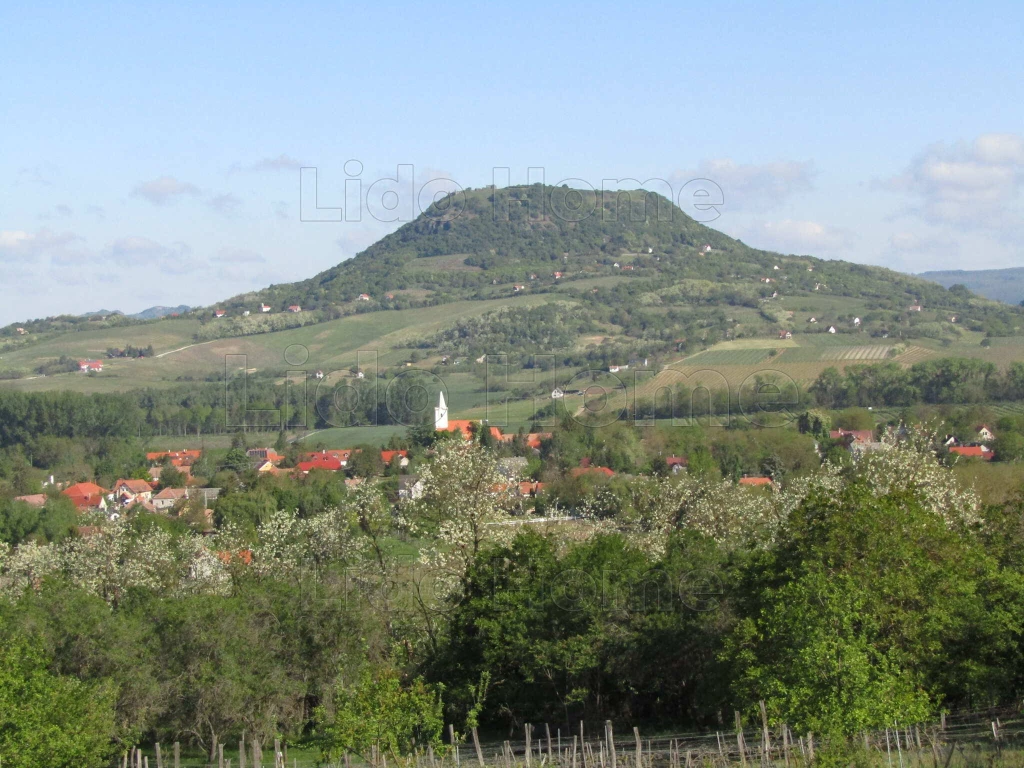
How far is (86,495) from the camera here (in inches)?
3664

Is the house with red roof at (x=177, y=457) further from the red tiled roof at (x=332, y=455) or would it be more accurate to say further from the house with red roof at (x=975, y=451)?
the house with red roof at (x=975, y=451)

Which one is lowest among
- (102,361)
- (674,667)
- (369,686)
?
(674,667)

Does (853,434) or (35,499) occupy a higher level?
(853,434)

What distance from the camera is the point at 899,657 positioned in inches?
869

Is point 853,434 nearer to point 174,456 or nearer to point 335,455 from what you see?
point 335,455

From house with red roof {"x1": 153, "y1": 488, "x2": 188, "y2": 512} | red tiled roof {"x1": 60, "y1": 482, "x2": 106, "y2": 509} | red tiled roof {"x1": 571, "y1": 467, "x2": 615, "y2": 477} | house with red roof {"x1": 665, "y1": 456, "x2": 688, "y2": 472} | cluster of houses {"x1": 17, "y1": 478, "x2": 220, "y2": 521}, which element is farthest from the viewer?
house with red roof {"x1": 153, "y1": 488, "x2": 188, "y2": 512}

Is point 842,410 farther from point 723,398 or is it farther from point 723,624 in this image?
point 723,624

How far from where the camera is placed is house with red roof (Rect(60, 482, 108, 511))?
88.2 meters

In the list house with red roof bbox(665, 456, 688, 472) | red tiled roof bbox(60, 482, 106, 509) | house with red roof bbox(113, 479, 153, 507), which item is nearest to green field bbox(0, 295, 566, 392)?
house with red roof bbox(113, 479, 153, 507)

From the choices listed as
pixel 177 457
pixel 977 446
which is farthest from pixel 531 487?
pixel 177 457

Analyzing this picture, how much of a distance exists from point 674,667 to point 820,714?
1160 cm

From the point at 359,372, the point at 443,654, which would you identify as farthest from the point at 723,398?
the point at 443,654

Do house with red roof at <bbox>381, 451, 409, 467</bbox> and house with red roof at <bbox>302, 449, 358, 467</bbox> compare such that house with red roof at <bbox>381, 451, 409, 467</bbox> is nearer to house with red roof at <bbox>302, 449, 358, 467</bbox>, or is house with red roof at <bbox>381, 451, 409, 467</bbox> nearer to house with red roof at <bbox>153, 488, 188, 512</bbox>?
house with red roof at <bbox>302, 449, 358, 467</bbox>

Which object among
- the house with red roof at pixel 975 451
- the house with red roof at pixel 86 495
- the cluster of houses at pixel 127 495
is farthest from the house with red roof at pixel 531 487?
the house with red roof at pixel 86 495
